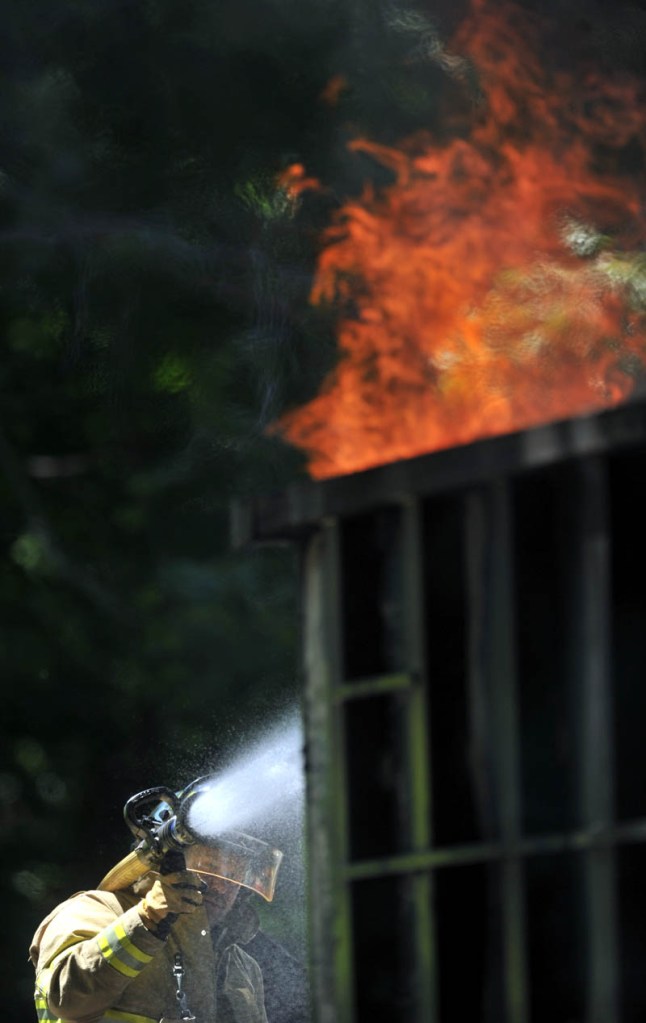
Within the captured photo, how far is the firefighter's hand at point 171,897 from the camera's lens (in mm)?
6523

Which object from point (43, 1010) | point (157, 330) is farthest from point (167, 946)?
point (157, 330)

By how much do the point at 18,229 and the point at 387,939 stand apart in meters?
10.00

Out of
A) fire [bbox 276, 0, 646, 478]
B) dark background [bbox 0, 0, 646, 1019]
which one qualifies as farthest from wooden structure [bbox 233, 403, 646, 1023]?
dark background [bbox 0, 0, 646, 1019]

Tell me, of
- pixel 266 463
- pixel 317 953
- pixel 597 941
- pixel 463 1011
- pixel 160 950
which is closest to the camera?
pixel 597 941

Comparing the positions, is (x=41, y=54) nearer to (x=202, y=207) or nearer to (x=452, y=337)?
(x=202, y=207)

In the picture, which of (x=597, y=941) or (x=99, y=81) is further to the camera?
(x=99, y=81)

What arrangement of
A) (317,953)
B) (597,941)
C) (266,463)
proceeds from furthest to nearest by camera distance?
(266,463) → (317,953) → (597,941)

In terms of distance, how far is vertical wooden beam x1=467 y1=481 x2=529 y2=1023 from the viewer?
445cm

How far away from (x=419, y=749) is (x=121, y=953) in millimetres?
2188

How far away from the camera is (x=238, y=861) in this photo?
21.8 ft

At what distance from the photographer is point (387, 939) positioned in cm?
476

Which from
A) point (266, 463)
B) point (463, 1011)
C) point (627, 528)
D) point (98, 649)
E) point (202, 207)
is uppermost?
point (202, 207)

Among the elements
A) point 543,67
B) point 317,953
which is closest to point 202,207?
point 543,67

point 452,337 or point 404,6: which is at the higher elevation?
point 404,6
